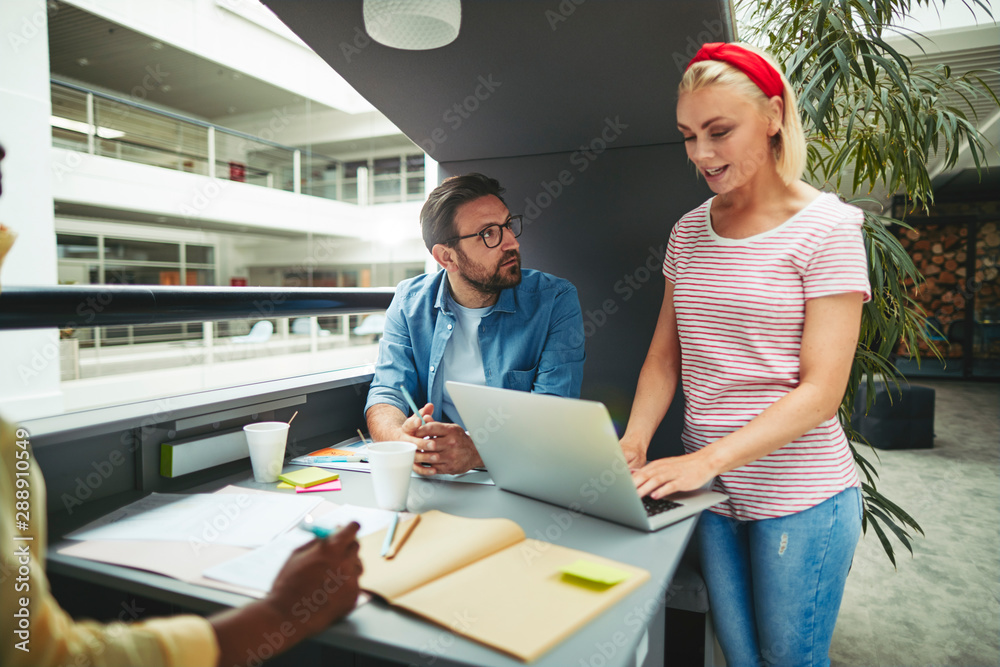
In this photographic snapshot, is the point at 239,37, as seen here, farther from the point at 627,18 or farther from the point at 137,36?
the point at 627,18

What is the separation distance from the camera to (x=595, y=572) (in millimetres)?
764

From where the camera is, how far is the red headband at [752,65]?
3.45 feet

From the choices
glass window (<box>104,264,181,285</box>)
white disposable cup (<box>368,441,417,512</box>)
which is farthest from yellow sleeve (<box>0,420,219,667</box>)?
glass window (<box>104,264,181,285</box>)

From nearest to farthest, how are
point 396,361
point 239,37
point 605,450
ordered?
point 605,450 < point 396,361 < point 239,37

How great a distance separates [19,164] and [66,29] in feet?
18.5

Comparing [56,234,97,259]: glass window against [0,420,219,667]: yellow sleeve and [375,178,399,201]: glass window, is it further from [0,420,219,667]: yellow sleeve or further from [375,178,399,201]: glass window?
[0,420,219,667]: yellow sleeve

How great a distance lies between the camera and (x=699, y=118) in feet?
3.57

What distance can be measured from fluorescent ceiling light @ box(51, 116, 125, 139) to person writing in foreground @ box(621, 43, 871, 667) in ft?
29.8

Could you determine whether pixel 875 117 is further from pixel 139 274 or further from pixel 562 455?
pixel 139 274

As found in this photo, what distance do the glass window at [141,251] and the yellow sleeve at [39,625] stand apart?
12517 millimetres

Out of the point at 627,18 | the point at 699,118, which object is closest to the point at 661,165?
the point at 627,18

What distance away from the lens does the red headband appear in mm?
1052

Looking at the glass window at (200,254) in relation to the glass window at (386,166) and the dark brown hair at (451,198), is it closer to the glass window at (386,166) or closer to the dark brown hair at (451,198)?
the glass window at (386,166)

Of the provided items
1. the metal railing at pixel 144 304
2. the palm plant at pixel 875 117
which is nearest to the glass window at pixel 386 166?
the palm plant at pixel 875 117
